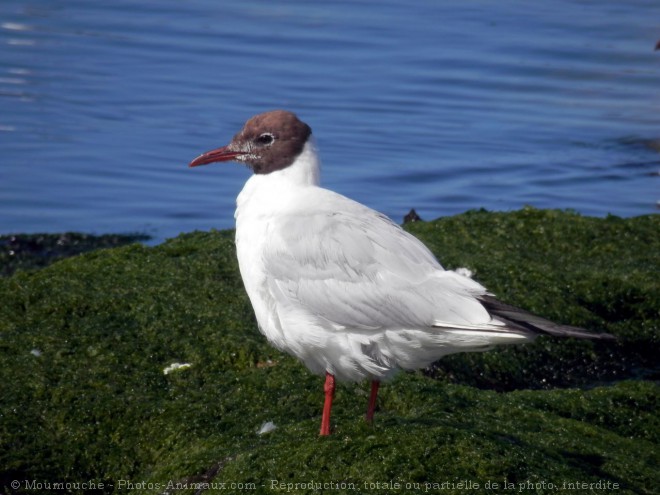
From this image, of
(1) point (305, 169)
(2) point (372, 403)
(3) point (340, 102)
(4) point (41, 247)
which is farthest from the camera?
(3) point (340, 102)

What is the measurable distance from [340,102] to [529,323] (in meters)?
11.7

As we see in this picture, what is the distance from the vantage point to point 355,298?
5.64m

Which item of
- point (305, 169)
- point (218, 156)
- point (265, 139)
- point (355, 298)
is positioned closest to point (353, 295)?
Answer: point (355, 298)

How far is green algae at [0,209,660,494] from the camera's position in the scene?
5207 mm

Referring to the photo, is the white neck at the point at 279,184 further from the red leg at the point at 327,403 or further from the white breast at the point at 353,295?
the red leg at the point at 327,403

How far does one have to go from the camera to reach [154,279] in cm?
779

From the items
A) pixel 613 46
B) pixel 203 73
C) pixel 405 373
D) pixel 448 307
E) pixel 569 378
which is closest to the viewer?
pixel 448 307

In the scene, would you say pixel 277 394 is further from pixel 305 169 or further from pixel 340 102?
pixel 340 102

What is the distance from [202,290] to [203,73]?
1038 cm

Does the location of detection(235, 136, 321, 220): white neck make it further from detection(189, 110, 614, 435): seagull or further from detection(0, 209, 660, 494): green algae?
detection(0, 209, 660, 494): green algae

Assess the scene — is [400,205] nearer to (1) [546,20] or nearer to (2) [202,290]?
(2) [202,290]

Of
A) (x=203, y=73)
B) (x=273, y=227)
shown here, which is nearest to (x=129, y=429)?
(x=273, y=227)

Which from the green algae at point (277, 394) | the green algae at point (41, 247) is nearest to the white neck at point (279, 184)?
the green algae at point (277, 394)

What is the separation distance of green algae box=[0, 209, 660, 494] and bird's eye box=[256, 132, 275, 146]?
1251mm
